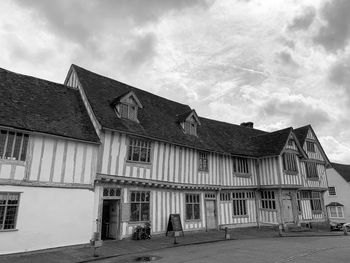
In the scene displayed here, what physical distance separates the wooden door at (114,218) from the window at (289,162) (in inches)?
508

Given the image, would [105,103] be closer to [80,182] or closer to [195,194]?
[80,182]

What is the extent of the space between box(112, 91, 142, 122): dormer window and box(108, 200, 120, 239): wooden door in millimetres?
4548

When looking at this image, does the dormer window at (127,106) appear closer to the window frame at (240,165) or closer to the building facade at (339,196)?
the window frame at (240,165)

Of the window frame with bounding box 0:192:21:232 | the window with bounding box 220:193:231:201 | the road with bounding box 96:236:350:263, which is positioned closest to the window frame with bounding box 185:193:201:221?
the window with bounding box 220:193:231:201

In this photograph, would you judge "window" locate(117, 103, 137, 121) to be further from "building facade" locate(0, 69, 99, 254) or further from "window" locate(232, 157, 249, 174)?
"window" locate(232, 157, 249, 174)

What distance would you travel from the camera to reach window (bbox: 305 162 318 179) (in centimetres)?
2408

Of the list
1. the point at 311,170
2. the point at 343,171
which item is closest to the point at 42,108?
the point at 311,170

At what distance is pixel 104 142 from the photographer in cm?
1352

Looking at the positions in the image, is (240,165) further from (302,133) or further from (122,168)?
(122,168)

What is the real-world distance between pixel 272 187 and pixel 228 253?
36.7ft

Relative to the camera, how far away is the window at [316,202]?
936 inches

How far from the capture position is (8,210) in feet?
34.4

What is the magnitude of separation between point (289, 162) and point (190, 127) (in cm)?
834

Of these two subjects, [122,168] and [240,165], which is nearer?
[122,168]
